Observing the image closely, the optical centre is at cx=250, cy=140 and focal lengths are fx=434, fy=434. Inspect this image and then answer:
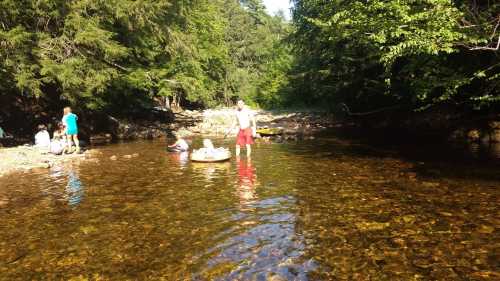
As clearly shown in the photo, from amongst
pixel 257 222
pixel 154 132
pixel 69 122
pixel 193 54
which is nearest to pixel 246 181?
pixel 257 222

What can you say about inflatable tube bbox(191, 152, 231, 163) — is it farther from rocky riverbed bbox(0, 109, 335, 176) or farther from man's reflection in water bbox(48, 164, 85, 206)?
man's reflection in water bbox(48, 164, 85, 206)

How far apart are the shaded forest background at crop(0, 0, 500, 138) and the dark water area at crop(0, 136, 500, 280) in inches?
158

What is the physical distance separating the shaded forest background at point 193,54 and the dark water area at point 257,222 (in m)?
4.01

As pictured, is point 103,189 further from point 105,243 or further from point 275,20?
point 275,20

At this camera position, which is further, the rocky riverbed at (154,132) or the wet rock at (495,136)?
the wet rock at (495,136)

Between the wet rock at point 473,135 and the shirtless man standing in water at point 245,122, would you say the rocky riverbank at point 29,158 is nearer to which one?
the shirtless man standing in water at point 245,122

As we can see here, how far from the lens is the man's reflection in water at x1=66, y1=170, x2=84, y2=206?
1114 centimetres

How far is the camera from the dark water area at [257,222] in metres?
6.62

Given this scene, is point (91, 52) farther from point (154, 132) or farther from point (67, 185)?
point (67, 185)

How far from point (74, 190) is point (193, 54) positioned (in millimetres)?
18911

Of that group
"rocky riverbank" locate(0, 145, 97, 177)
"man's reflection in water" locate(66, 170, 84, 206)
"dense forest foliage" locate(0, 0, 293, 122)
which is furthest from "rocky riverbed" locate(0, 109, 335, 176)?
"man's reflection in water" locate(66, 170, 84, 206)

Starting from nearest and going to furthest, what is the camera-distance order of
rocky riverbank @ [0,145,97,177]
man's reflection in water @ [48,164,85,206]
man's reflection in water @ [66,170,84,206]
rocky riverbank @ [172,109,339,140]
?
man's reflection in water @ [66,170,84,206], man's reflection in water @ [48,164,85,206], rocky riverbank @ [0,145,97,177], rocky riverbank @ [172,109,339,140]

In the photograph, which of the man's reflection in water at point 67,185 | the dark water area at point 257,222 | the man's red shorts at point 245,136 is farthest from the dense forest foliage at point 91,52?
the man's red shorts at point 245,136

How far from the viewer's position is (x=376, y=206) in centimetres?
986
